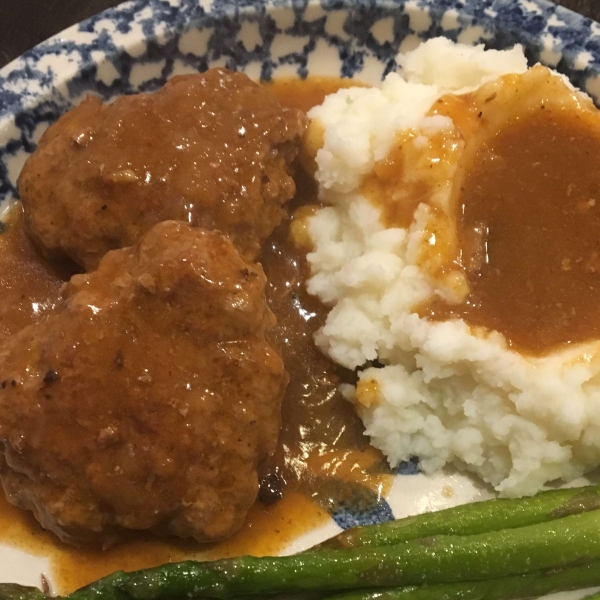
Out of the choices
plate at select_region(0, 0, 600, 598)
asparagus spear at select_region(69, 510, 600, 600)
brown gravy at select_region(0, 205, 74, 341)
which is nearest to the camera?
asparagus spear at select_region(69, 510, 600, 600)

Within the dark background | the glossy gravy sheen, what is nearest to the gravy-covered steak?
the glossy gravy sheen

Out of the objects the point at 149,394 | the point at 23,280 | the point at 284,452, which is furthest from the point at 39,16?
the point at 284,452

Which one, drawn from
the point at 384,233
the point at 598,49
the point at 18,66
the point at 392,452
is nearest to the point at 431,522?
the point at 392,452

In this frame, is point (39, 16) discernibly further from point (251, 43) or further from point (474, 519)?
point (474, 519)

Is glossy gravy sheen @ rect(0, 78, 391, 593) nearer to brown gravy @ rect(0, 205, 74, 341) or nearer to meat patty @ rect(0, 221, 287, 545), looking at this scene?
brown gravy @ rect(0, 205, 74, 341)

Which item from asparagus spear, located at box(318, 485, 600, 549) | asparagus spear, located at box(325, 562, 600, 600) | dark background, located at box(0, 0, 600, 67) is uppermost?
dark background, located at box(0, 0, 600, 67)

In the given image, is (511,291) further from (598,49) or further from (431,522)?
(598,49)
